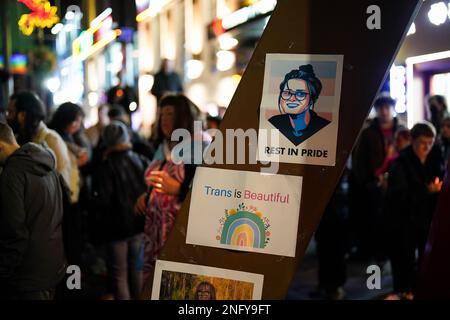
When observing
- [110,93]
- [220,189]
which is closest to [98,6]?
[220,189]

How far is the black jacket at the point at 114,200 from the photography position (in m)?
5.18

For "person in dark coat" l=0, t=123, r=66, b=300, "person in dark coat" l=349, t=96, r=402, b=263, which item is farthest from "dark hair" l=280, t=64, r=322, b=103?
"person in dark coat" l=349, t=96, r=402, b=263

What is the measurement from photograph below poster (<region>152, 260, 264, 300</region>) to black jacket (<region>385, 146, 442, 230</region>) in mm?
2934

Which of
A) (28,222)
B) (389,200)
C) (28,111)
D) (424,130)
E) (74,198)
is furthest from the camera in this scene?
(74,198)

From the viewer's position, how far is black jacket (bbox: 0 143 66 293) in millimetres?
3256

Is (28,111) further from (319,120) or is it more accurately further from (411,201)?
(411,201)

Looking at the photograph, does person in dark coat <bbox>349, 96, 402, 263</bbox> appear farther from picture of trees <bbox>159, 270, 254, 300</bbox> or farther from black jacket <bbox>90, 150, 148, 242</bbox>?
picture of trees <bbox>159, 270, 254, 300</bbox>

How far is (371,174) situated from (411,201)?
137 cm

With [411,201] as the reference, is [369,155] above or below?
above

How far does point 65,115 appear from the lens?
566 centimetres

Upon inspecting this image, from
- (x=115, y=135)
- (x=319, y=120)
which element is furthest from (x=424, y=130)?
(x=115, y=135)

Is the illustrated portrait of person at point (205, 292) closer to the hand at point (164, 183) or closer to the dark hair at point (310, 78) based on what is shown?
the dark hair at point (310, 78)

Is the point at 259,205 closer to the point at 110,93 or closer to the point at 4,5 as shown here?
the point at 4,5

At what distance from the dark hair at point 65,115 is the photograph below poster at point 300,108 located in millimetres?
3253
